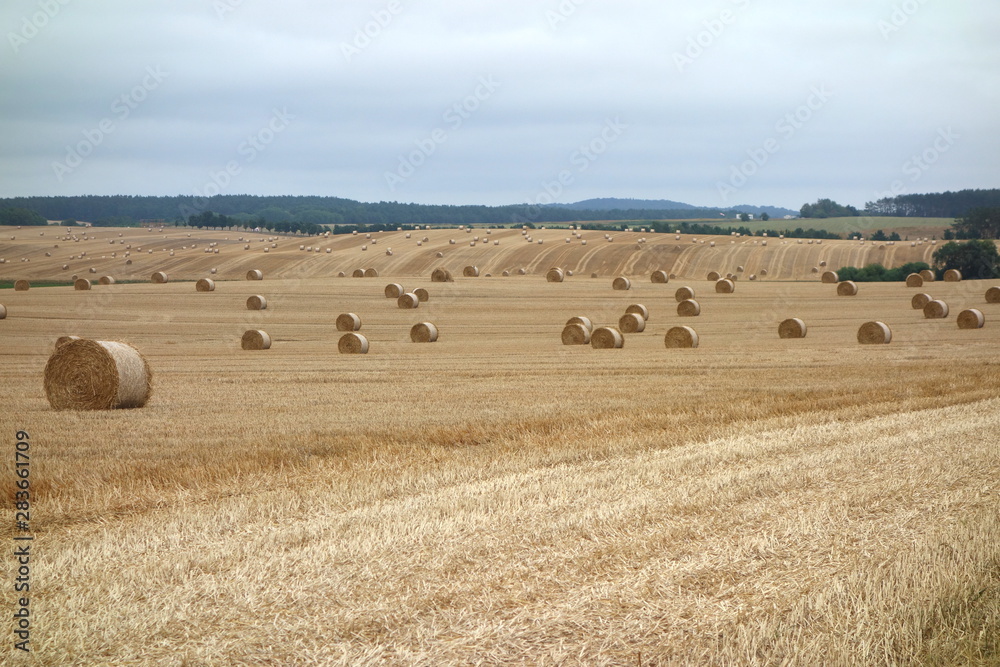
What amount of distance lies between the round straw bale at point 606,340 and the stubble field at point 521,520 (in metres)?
7.67

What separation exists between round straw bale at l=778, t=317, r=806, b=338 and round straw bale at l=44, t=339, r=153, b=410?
20.8 meters

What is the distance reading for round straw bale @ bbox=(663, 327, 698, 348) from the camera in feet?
90.6

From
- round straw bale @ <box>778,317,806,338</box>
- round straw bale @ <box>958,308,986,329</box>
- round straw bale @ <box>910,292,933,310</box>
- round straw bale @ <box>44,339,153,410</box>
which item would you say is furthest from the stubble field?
round straw bale @ <box>910,292,933,310</box>

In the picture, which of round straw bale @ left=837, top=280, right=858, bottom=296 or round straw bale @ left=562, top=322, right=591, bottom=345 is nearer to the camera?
round straw bale @ left=562, top=322, right=591, bottom=345

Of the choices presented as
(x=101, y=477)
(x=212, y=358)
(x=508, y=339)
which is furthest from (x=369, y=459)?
(x=508, y=339)

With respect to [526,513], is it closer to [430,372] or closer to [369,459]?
[369,459]

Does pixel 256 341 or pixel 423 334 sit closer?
pixel 256 341

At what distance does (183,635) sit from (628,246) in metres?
68.2

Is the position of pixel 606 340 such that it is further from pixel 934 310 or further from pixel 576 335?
pixel 934 310

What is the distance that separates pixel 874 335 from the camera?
27938 millimetres

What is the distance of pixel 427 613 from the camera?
5641 mm

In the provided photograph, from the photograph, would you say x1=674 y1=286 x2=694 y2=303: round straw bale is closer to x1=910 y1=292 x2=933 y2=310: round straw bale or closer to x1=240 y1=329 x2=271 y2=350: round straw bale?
x1=910 y1=292 x2=933 y2=310: round straw bale

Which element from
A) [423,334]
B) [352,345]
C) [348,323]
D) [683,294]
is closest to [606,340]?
[423,334]

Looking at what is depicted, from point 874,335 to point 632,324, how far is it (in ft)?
26.6
